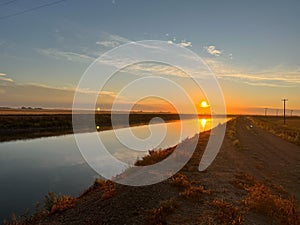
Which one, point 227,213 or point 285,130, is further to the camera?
point 285,130

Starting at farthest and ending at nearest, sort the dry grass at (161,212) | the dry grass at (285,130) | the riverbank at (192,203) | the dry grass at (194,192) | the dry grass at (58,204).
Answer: the dry grass at (285,130), the dry grass at (58,204), the dry grass at (194,192), the riverbank at (192,203), the dry grass at (161,212)

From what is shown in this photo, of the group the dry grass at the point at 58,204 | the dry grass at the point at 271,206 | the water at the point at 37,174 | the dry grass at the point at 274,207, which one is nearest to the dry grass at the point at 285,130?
the water at the point at 37,174

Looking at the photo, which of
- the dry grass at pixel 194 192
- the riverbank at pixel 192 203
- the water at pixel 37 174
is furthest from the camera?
the water at pixel 37 174

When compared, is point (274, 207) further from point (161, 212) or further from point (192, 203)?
→ point (161, 212)

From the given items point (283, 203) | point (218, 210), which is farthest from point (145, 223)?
point (283, 203)

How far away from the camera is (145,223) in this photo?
7211 mm

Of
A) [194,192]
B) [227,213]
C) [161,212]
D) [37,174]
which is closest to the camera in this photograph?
[161,212]

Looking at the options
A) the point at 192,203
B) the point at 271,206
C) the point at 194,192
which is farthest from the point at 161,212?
Answer: the point at 271,206

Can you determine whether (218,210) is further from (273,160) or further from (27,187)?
(273,160)

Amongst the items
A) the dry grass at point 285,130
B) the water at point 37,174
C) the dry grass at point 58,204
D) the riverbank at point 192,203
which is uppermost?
the dry grass at point 285,130

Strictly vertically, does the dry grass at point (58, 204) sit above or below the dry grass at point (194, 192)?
below

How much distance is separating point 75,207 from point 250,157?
42.1ft

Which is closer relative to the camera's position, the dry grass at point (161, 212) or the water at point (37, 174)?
the dry grass at point (161, 212)

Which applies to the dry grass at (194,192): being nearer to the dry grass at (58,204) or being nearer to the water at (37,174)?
the dry grass at (58,204)
